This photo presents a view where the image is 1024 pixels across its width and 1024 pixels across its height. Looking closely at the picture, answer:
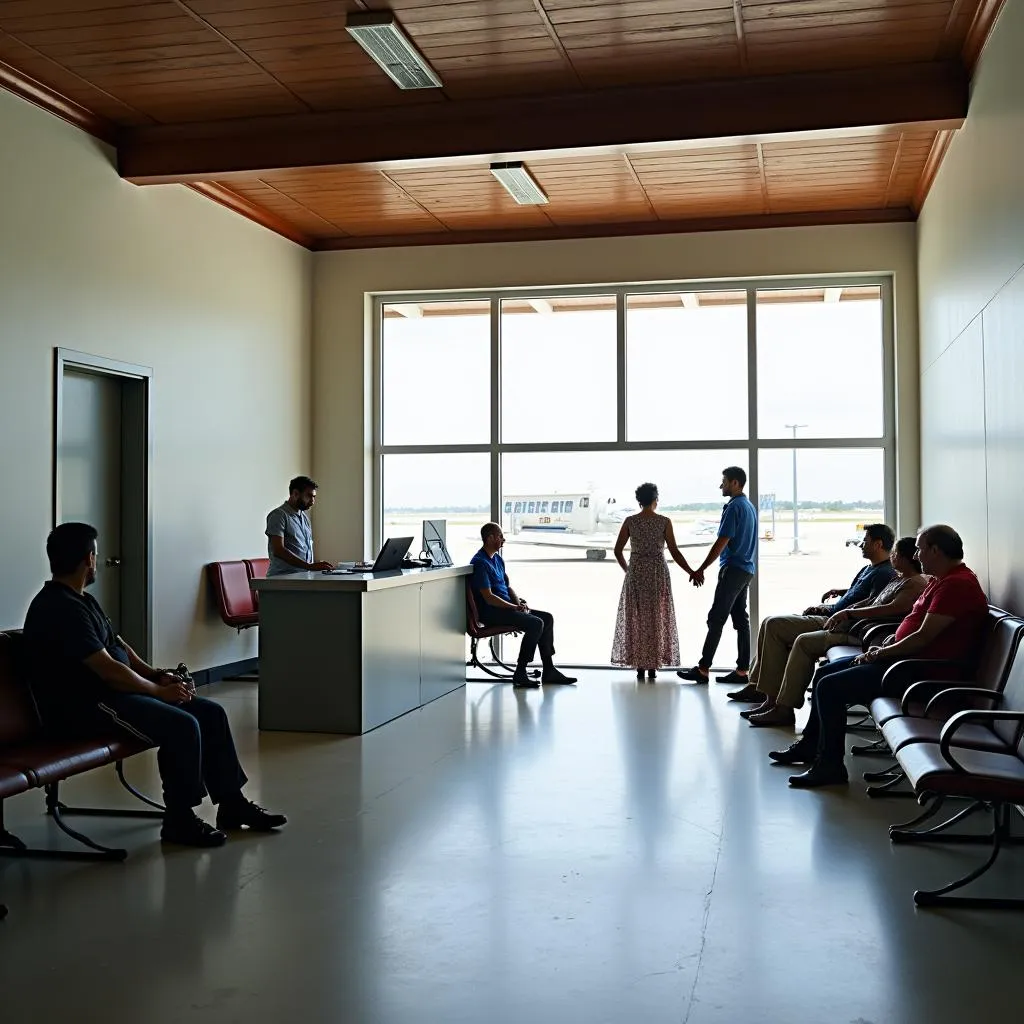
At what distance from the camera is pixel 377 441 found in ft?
33.0

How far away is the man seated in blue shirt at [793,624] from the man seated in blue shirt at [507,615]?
6.38 feet

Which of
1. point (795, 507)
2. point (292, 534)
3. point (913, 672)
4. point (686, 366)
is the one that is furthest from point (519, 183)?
point (913, 672)

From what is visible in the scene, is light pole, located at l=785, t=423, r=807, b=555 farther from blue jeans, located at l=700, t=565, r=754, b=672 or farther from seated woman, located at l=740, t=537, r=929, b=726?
seated woman, located at l=740, t=537, r=929, b=726

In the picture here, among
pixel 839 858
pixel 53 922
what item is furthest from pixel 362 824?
pixel 839 858

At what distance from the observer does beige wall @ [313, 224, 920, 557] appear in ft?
29.5

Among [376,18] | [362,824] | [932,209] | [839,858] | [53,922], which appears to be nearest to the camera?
[53,922]

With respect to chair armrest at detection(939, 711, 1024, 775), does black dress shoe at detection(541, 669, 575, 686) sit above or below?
below

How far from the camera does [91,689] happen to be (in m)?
4.20

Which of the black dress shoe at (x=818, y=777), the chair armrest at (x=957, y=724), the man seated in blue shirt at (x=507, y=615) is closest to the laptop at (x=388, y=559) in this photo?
the man seated in blue shirt at (x=507, y=615)

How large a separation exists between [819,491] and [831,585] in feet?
2.57

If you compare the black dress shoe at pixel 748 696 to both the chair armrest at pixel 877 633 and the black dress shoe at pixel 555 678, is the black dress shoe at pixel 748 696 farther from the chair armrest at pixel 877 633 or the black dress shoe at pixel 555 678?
the chair armrest at pixel 877 633

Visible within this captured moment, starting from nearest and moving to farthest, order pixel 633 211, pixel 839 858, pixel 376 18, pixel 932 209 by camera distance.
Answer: pixel 839 858 < pixel 376 18 < pixel 932 209 < pixel 633 211

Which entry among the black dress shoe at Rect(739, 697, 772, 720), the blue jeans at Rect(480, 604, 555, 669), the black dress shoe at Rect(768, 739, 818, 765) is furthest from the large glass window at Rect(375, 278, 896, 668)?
the black dress shoe at Rect(768, 739, 818, 765)

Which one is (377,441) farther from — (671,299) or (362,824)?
(362,824)
